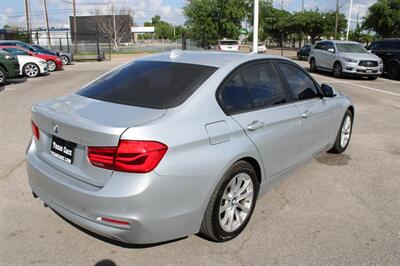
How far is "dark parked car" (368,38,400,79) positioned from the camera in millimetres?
18806

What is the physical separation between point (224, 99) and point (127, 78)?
3.41 ft

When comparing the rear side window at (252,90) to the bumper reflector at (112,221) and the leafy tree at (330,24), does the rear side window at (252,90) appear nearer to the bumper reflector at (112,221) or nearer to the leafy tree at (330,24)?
the bumper reflector at (112,221)

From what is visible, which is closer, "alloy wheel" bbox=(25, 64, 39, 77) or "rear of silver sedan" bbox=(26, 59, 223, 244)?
"rear of silver sedan" bbox=(26, 59, 223, 244)

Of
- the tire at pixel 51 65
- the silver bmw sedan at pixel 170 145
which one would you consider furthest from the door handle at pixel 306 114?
the tire at pixel 51 65

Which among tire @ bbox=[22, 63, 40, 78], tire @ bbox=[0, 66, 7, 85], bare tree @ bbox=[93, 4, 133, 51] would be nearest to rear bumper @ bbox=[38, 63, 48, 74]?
tire @ bbox=[22, 63, 40, 78]

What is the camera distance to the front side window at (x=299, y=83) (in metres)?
4.30

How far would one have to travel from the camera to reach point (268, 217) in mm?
3904

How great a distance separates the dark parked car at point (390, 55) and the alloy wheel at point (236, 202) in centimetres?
1792

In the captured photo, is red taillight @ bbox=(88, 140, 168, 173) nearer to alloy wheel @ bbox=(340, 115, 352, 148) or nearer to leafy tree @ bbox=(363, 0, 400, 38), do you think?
alloy wheel @ bbox=(340, 115, 352, 148)

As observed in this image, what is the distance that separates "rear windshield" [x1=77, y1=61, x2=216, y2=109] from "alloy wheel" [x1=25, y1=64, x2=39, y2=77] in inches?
596

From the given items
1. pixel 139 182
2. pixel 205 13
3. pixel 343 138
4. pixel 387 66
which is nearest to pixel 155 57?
pixel 139 182

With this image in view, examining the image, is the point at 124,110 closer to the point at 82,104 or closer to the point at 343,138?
the point at 82,104

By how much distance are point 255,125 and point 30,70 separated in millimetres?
16486

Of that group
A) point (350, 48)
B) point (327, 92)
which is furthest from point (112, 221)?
point (350, 48)
